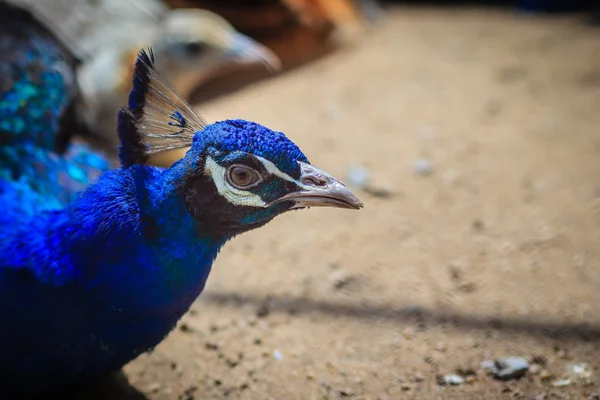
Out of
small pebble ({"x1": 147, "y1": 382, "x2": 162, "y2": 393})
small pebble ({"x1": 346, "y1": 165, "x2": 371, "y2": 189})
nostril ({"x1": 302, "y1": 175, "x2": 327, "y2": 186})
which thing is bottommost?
small pebble ({"x1": 147, "y1": 382, "x2": 162, "y2": 393})

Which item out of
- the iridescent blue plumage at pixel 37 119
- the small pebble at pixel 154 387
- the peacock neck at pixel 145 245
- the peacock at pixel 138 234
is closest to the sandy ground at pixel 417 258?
the small pebble at pixel 154 387

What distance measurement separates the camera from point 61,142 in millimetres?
2289

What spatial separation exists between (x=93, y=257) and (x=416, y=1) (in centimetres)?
513

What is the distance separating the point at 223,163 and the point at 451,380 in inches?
35.4

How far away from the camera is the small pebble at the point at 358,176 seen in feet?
9.48

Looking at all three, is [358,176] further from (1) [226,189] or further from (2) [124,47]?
(1) [226,189]

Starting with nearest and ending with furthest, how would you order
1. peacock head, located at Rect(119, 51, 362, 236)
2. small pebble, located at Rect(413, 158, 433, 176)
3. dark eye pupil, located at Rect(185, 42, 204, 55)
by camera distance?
peacock head, located at Rect(119, 51, 362, 236) < small pebble, located at Rect(413, 158, 433, 176) < dark eye pupil, located at Rect(185, 42, 204, 55)

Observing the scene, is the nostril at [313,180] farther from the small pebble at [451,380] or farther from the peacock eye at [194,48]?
the peacock eye at [194,48]

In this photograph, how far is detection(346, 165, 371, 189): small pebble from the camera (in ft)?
9.48

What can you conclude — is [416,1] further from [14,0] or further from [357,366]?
[357,366]

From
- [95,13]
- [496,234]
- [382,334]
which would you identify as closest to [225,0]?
[95,13]

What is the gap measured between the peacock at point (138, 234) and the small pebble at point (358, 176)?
1.44 meters

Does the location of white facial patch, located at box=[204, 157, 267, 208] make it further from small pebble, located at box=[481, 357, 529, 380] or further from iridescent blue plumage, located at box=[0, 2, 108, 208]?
small pebble, located at box=[481, 357, 529, 380]

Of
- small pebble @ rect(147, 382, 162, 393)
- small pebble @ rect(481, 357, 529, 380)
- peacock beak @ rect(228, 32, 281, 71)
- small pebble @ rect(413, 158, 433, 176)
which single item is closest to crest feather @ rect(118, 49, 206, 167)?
small pebble @ rect(147, 382, 162, 393)
